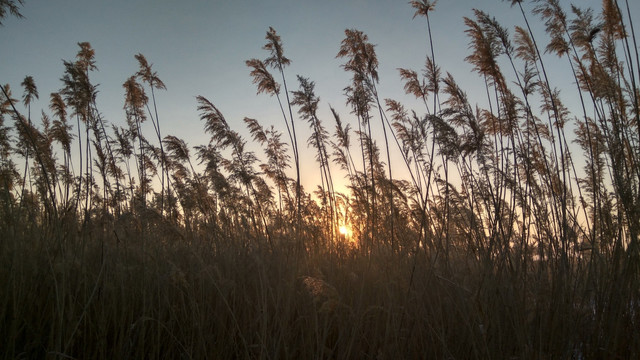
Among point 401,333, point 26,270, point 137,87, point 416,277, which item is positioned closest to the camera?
point 401,333

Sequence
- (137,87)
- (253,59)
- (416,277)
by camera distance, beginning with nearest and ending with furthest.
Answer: (416,277) < (253,59) < (137,87)

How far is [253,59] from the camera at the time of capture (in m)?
5.37

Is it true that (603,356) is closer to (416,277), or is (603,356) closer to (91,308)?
(416,277)

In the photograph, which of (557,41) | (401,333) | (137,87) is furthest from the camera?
(137,87)

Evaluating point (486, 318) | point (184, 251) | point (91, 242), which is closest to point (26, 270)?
point (91, 242)

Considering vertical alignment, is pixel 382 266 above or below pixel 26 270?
below

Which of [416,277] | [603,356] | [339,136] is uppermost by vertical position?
[339,136]

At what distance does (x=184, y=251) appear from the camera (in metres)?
3.98

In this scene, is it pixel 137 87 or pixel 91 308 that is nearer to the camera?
pixel 91 308

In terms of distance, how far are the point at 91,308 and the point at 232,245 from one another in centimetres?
157

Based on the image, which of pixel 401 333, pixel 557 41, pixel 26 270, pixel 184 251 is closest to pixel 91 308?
pixel 26 270

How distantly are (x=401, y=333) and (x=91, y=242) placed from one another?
11.0 feet

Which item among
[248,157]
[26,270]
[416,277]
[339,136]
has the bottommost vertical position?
[416,277]

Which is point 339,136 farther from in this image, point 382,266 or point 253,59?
point 382,266
